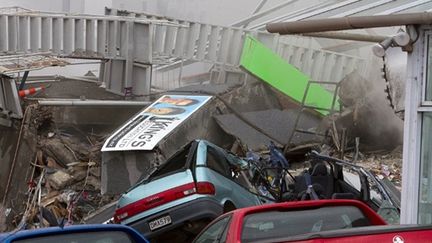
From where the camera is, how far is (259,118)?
1524cm

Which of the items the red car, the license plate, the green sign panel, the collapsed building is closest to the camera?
the red car

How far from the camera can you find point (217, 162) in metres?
10.8

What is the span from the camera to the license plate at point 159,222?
33.0ft

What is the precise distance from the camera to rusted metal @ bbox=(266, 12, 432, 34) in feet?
23.0

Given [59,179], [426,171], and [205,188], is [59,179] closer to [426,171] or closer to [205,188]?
[205,188]

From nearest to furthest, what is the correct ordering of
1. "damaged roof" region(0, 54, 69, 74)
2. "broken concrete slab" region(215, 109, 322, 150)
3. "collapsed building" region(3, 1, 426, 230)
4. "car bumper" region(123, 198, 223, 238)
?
"car bumper" region(123, 198, 223, 238) → "collapsed building" region(3, 1, 426, 230) → "broken concrete slab" region(215, 109, 322, 150) → "damaged roof" region(0, 54, 69, 74)

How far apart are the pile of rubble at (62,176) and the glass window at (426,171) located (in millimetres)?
6666

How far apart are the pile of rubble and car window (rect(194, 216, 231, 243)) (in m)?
5.81

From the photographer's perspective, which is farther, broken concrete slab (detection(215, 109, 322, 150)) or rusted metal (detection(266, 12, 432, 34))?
broken concrete slab (detection(215, 109, 322, 150))

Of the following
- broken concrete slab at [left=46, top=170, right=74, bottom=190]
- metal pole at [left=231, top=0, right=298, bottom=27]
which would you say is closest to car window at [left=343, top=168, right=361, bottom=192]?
broken concrete slab at [left=46, top=170, right=74, bottom=190]

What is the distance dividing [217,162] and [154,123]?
3166 mm

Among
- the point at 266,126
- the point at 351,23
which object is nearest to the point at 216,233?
the point at 351,23

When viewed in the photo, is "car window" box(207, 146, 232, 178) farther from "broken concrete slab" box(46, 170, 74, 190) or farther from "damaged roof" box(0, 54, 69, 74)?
"damaged roof" box(0, 54, 69, 74)

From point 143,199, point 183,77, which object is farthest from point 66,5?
point 143,199
